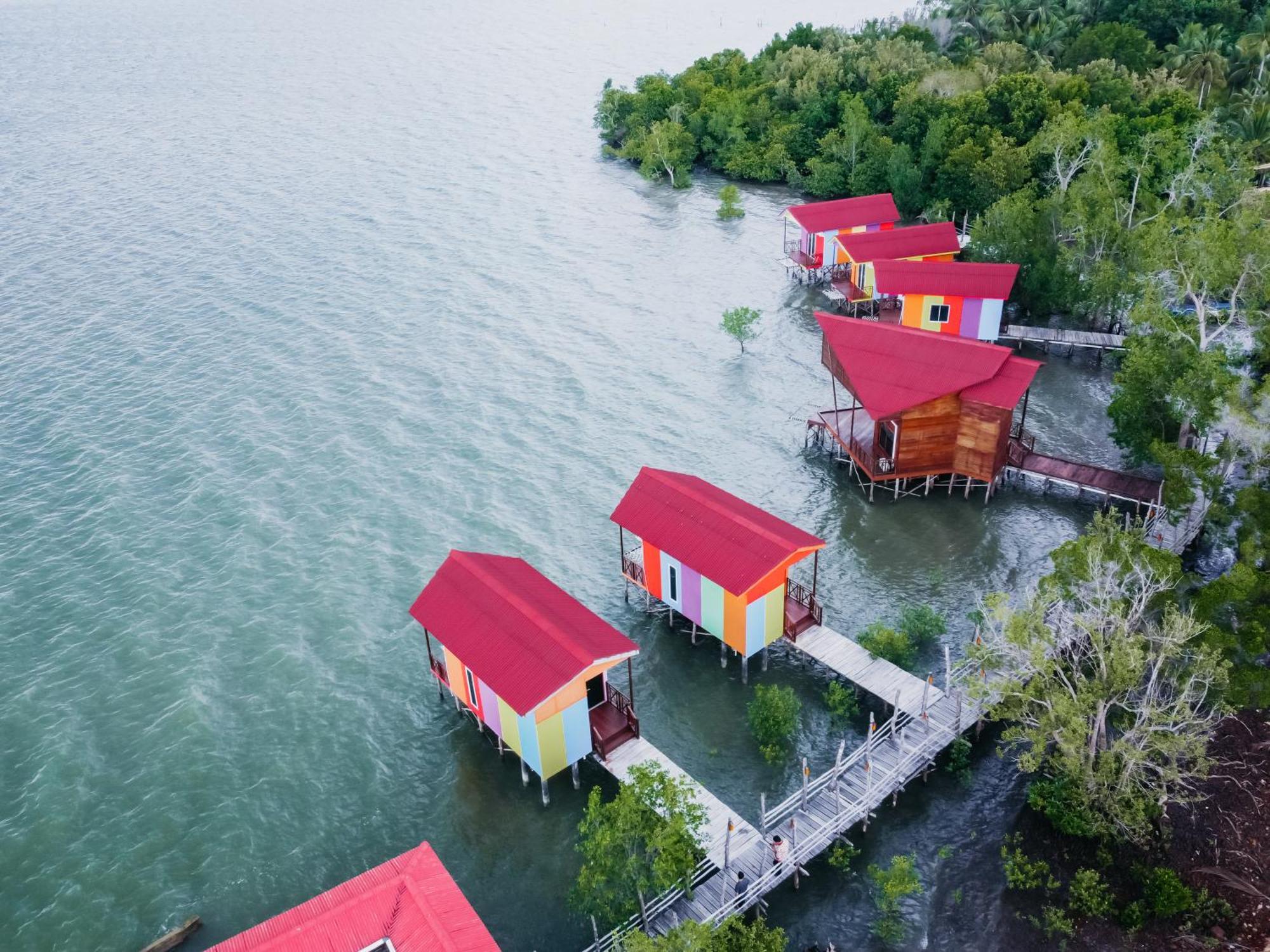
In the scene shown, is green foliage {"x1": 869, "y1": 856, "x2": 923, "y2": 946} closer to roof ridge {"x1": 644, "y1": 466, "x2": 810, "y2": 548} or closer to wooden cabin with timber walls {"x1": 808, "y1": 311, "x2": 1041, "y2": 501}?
roof ridge {"x1": 644, "y1": 466, "x2": 810, "y2": 548}

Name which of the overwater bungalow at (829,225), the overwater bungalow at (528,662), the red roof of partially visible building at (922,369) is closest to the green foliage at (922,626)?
the red roof of partially visible building at (922,369)

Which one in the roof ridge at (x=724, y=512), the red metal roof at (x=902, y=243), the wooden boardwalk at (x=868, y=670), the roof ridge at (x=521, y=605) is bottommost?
the wooden boardwalk at (x=868, y=670)

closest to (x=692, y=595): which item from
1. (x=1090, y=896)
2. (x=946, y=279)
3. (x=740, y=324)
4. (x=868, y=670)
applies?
(x=868, y=670)

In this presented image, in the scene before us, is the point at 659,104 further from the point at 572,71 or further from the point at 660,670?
the point at 660,670

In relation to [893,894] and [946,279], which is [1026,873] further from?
[946,279]

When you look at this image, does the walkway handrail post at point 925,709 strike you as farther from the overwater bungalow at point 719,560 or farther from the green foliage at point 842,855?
the overwater bungalow at point 719,560

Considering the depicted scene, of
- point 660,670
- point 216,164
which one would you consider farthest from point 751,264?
point 216,164

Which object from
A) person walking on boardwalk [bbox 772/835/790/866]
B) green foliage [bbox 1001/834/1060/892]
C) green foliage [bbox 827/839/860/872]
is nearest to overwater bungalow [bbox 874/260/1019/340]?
green foliage [bbox 1001/834/1060/892]
